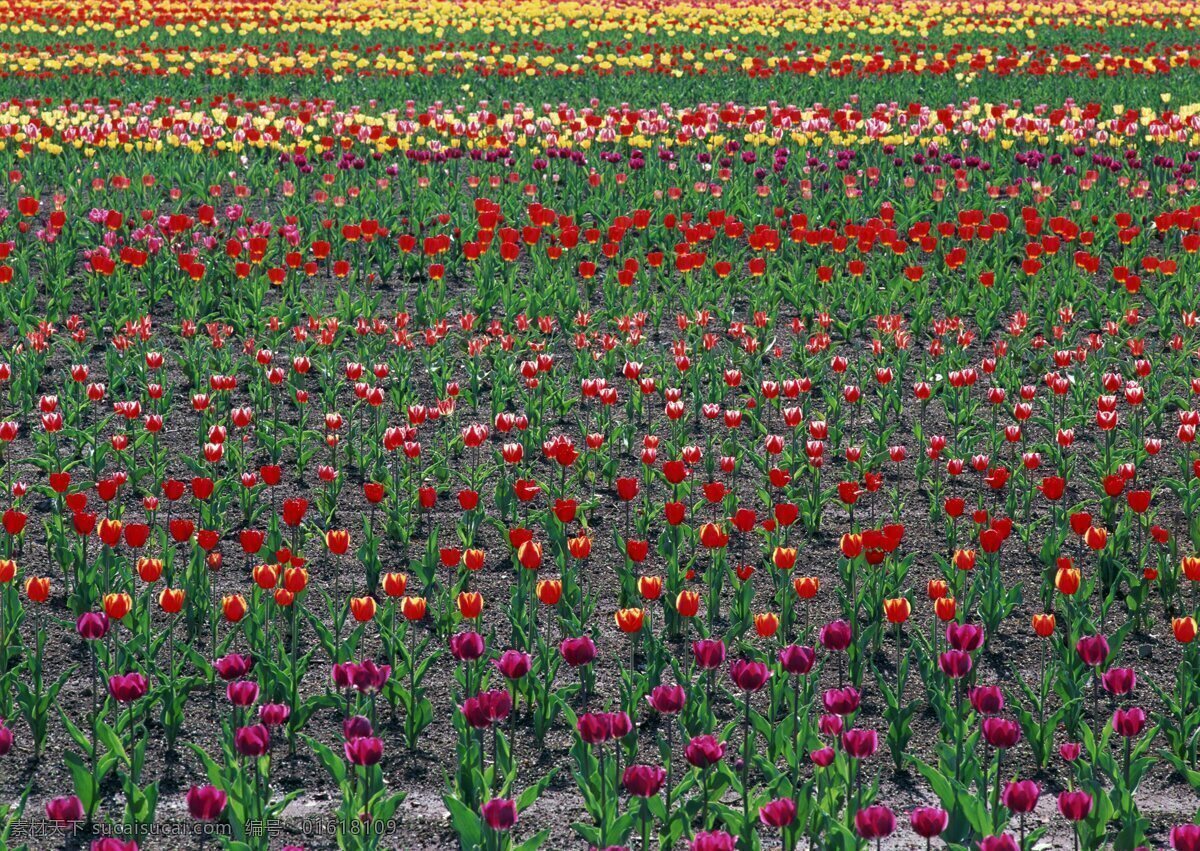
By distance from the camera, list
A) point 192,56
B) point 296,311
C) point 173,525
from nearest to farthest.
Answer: point 173,525 → point 296,311 → point 192,56

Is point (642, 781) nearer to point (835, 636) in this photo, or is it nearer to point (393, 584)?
point (835, 636)

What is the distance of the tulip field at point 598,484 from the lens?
157 inches

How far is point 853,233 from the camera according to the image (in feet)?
30.0

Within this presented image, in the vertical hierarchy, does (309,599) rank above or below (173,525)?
below

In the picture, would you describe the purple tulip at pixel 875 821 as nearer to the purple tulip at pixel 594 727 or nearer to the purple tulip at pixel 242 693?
the purple tulip at pixel 594 727

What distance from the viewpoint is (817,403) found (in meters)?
7.53

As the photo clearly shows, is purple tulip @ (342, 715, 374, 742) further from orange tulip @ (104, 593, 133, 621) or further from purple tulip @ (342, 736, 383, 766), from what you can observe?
orange tulip @ (104, 593, 133, 621)

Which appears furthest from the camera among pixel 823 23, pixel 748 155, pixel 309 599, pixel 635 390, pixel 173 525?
pixel 823 23

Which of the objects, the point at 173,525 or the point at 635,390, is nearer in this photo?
the point at 173,525

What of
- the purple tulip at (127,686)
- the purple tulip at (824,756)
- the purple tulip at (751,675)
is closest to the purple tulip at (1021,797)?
the purple tulip at (824,756)

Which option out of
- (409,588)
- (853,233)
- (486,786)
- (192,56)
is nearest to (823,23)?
(192,56)

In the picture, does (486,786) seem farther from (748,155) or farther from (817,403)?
(748,155)

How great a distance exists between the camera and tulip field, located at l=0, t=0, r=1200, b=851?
3.99m

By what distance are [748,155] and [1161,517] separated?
5.68 metres
